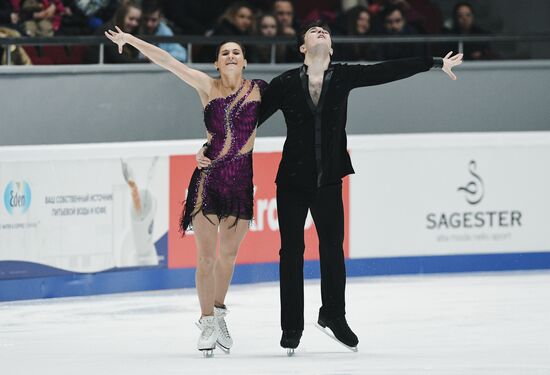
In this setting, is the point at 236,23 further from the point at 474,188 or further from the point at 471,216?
the point at 471,216

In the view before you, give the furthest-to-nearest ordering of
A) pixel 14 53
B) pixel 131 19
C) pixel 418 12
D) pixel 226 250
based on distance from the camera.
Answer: pixel 418 12
pixel 131 19
pixel 14 53
pixel 226 250

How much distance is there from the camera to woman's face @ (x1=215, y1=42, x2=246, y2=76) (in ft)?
22.3

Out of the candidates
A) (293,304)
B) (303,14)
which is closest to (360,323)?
(293,304)

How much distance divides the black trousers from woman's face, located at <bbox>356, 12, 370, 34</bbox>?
16.0 ft

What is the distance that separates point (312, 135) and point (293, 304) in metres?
0.81

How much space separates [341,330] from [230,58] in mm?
1409

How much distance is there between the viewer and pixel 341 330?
6.84 metres

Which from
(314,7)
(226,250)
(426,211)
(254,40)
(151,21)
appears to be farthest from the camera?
(314,7)

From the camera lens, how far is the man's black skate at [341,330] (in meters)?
6.83

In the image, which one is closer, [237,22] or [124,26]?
[124,26]

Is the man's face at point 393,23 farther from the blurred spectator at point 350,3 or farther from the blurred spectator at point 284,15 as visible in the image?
the blurred spectator at point 284,15

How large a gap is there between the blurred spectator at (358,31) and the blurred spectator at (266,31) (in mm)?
612

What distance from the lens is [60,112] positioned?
32.8 ft

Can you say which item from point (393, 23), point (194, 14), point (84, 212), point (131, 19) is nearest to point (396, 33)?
point (393, 23)
